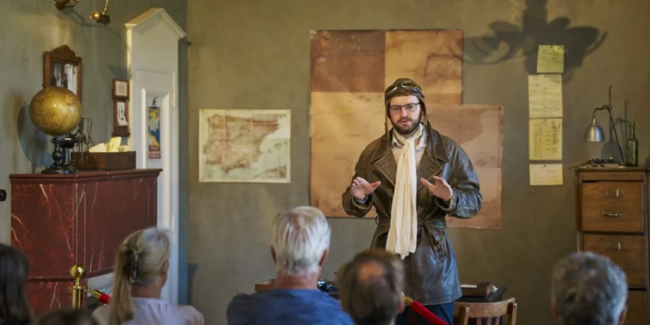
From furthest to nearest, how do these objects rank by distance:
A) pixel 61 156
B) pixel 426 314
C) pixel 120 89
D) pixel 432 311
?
pixel 120 89 < pixel 61 156 < pixel 432 311 < pixel 426 314

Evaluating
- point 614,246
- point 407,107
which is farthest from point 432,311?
point 614,246

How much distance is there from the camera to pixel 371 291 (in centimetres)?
241

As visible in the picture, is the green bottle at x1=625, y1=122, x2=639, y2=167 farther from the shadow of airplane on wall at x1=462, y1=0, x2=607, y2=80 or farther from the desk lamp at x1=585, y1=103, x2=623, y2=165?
the shadow of airplane on wall at x1=462, y1=0, x2=607, y2=80

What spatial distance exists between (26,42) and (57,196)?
0.88m

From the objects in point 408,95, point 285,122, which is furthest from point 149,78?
point 408,95

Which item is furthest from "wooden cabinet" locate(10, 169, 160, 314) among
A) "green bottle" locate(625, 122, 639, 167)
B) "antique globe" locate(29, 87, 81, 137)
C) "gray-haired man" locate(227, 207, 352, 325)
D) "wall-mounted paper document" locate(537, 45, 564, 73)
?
"green bottle" locate(625, 122, 639, 167)

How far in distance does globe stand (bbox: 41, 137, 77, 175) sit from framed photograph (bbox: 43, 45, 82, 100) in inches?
14.0

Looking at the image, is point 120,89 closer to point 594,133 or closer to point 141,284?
point 141,284

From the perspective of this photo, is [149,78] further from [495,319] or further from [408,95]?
[495,319]

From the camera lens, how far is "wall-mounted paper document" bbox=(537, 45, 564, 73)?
251 inches

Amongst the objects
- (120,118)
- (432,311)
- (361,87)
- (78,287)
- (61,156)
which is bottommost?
(432,311)

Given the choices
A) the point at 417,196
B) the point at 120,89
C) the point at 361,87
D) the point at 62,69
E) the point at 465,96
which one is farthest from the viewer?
the point at 361,87

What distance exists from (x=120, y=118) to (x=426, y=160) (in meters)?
2.44

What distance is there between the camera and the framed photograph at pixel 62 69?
4.76 m
